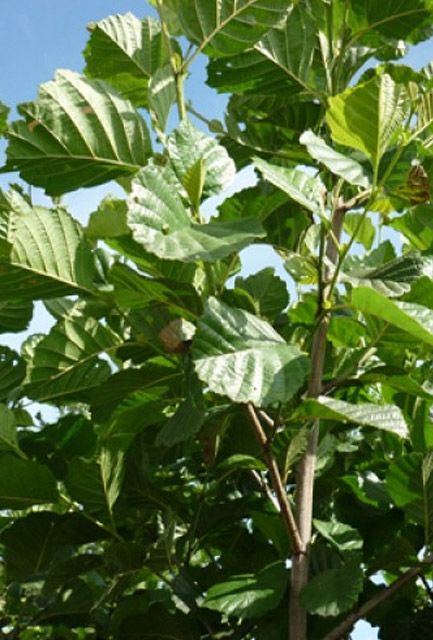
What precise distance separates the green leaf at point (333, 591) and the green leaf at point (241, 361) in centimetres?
29

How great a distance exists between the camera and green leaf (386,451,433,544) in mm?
1222

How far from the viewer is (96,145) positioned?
1.12 metres

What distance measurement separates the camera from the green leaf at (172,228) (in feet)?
2.84

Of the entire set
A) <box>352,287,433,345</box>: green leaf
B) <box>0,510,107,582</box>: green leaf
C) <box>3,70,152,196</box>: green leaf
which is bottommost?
<box>0,510,107,582</box>: green leaf

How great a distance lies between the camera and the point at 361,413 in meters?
0.96

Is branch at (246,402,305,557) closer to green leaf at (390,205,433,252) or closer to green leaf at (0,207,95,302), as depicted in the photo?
green leaf at (0,207,95,302)

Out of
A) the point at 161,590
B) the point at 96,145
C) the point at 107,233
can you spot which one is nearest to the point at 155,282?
the point at 107,233

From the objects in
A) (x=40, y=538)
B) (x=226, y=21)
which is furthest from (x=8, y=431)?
(x=226, y=21)

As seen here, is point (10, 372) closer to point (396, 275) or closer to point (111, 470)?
point (111, 470)

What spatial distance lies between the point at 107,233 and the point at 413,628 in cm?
72

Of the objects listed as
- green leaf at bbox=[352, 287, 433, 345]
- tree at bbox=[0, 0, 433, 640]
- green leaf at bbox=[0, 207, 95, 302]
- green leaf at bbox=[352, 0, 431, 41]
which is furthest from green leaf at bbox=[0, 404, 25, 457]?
green leaf at bbox=[352, 0, 431, 41]

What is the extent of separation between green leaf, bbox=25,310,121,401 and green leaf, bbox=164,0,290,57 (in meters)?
0.42

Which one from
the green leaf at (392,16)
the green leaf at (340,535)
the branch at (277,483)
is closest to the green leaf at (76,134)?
the branch at (277,483)

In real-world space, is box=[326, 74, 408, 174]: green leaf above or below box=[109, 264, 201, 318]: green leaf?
above
